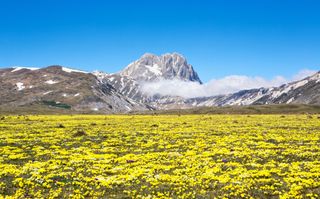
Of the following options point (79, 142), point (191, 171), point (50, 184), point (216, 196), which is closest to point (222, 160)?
point (191, 171)

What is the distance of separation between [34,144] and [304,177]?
99.4 feet

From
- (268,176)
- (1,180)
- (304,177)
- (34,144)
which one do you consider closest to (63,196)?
(1,180)

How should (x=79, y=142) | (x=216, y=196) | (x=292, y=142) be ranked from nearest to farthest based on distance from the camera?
(x=216, y=196), (x=292, y=142), (x=79, y=142)

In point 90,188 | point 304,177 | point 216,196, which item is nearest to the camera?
point 216,196

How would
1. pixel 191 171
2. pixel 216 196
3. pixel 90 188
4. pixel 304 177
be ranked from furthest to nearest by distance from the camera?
pixel 191 171
pixel 304 177
pixel 90 188
pixel 216 196

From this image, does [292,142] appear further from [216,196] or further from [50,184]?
[50,184]

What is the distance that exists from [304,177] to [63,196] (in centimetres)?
1489

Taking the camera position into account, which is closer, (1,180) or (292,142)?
(1,180)

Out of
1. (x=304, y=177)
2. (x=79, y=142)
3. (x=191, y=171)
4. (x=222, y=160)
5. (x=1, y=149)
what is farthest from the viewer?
(x=79, y=142)

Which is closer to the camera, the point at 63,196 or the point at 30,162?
the point at 63,196

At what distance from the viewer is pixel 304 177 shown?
21.7 meters

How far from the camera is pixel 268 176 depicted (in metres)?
22.5

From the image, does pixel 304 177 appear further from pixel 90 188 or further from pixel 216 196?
pixel 90 188

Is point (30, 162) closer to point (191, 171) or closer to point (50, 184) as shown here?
point (50, 184)
